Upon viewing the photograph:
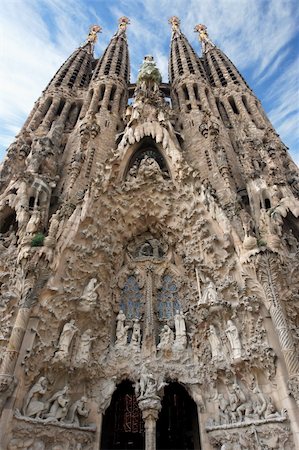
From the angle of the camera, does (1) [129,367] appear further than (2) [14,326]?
Yes

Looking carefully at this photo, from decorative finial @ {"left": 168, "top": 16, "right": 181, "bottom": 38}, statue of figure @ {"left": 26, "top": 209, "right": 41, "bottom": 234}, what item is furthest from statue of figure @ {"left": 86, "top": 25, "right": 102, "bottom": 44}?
statue of figure @ {"left": 26, "top": 209, "right": 41, "bottom": 234}

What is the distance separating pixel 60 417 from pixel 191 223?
599 centimetres

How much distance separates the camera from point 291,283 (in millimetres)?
8125

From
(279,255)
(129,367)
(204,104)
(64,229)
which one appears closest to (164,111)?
(204,104)

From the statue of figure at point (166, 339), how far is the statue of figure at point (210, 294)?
148 cm

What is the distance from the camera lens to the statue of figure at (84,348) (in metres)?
7.70

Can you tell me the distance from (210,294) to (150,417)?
3.17 meters

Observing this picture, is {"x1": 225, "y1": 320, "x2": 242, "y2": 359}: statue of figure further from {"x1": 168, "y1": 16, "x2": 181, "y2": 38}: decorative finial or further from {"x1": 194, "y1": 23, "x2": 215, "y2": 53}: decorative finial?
{"x1": 168, "y1": 16, "x2": 181, "y2": 38}: decorative finial

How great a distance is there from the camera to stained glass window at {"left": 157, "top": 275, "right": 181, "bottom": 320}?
31.9ft

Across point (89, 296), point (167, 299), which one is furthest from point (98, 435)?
point (167, 299)

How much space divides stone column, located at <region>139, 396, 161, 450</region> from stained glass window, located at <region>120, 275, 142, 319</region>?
2.48 metres

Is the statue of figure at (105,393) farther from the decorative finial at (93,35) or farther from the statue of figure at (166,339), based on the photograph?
the decorative finial at (93,35)

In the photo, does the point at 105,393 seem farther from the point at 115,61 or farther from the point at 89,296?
the point at 115,61

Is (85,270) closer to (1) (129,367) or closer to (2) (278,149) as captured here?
(1) (129,367)
